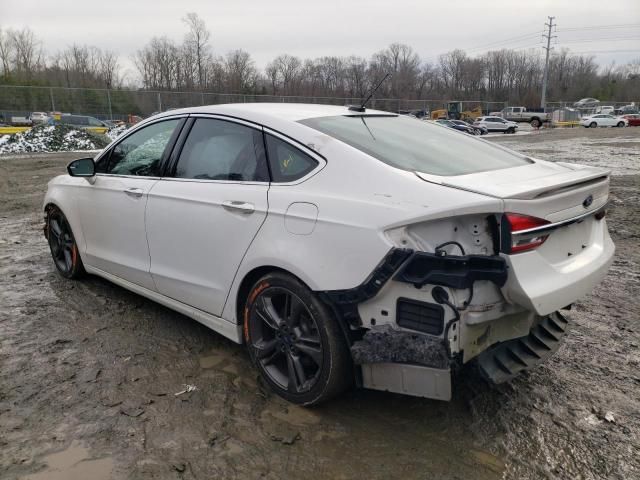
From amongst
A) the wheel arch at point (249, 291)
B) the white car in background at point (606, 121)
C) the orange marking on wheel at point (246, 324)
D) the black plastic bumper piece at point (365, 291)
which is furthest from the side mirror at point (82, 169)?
the white car in background at point (606, 121)

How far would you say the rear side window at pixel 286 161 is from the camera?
283 cm

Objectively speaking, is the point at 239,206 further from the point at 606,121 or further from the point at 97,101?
the point at 606,121

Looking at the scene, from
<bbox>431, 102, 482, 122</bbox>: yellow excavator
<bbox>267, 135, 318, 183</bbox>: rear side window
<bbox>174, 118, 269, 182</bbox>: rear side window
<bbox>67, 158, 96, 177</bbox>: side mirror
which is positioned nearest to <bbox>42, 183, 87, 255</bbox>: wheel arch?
<bbox>67, 158, 96, 177</bbox>: side mirror

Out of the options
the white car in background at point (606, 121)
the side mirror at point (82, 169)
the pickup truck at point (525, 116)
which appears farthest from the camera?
the pickup truck at point (525, 116)

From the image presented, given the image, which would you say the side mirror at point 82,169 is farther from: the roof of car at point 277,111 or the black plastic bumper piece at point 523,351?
the black plastic bumper piece at point 523,351

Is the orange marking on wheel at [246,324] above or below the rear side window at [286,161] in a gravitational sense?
below

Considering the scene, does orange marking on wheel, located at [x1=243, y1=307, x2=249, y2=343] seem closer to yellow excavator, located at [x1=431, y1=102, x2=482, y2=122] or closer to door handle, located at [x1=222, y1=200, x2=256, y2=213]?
door handle, located at [x1=222, y1=200, x2=256, y2=213]

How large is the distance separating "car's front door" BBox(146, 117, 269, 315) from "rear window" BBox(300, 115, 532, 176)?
1.58 feet

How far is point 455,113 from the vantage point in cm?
5916

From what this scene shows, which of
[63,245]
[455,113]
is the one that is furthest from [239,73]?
[63,245]

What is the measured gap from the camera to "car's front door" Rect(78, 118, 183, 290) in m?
3.76

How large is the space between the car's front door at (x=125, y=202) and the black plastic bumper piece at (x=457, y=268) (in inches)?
85.7

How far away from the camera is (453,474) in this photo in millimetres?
2395

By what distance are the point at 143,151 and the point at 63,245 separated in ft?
5.42
